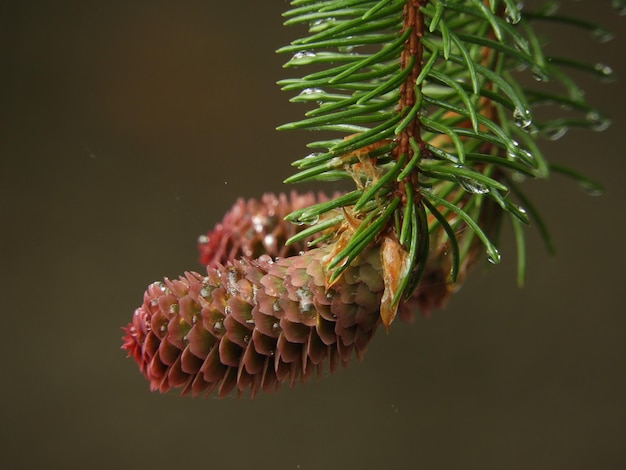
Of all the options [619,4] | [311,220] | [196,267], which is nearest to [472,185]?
[311,220]

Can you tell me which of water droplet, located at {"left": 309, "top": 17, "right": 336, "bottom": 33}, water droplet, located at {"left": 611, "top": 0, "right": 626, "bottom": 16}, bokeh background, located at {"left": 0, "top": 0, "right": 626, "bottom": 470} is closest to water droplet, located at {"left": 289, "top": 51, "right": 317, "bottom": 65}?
water droplet, located at {"left": 309, "top": 17, "right": 336, "bottom": 33}

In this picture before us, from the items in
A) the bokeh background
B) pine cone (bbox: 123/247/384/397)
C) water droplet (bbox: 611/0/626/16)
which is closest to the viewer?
pine cone (bbox: 123/247/384/397)

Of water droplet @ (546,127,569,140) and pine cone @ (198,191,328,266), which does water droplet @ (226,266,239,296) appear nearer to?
pine cone @ (198,191,328,266)

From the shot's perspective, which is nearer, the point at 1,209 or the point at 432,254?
the point at 432,254

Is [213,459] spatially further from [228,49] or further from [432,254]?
[432,254]

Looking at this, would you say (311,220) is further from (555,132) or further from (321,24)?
(555,132)

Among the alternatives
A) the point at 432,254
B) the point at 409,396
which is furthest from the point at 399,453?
the point at 432,254

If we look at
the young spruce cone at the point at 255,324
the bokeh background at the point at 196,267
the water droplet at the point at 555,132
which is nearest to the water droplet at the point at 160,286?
the young spruce cone at the point at 255,324
